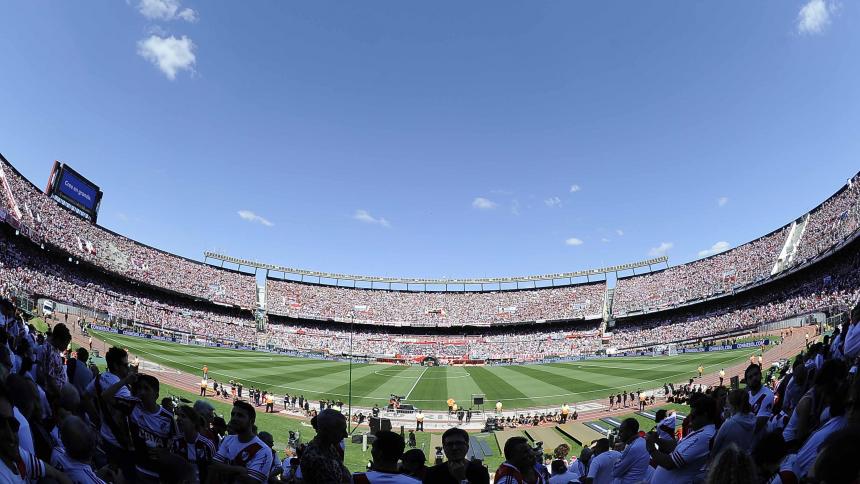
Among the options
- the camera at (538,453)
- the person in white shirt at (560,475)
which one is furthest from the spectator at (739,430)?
the person in white shirt at (560,475)

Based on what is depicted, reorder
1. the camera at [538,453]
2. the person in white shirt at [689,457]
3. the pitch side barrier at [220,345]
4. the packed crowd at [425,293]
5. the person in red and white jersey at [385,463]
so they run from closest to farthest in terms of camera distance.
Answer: the person in red and white jersey at [385,463]
the person in white shirt at [689,457]
the camera at [538,453]
the pitch side barrier at [220,345]
the packed crowd at [425,293]

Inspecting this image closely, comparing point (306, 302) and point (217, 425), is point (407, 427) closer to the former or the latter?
point (217, 425)

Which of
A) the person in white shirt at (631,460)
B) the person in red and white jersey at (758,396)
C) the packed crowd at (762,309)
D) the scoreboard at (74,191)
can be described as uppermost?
the scoreboard at (74,191)

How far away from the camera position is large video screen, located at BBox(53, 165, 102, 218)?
2473 inches

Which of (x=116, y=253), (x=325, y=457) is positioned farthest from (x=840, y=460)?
(x=116, y=253)

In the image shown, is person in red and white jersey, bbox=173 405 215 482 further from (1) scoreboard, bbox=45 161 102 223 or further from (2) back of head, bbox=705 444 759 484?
(1) scoreboard, bbox=45 161 102 223

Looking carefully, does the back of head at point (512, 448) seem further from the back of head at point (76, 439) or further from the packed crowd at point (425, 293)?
the packed crowd at point (425, 293)

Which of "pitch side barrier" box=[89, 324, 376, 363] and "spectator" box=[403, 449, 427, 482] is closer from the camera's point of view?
"spectator" box=[403, 449, 427, 482]

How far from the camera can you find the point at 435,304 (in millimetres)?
94688

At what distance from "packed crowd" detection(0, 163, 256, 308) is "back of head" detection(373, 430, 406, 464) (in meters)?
61.7

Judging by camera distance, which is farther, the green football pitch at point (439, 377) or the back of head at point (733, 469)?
the green football pitch at point (439, 377)

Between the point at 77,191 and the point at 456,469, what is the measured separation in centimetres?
8036

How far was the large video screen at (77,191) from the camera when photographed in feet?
206

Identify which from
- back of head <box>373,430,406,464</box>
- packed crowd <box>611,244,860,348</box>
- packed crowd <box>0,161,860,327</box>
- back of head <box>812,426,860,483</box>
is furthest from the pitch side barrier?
back of head <box>812,426,860,483</box>
